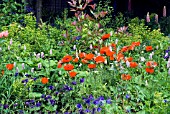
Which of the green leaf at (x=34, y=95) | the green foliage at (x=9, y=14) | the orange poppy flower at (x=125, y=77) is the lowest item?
the green leaf at (x=34, y=95)

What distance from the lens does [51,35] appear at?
5.88 meters

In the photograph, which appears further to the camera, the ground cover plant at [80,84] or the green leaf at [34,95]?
the green leaf at [34,95]

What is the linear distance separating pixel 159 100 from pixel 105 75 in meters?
0.84

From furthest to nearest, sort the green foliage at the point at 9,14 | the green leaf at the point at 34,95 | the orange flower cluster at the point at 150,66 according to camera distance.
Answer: the green foliage at the point at 9,14
the orange flower cluster at the point at 150,66
the green leaf at the point at 34,95

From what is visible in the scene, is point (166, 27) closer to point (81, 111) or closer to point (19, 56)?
point (19, 56)

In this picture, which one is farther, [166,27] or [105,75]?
[166,27]

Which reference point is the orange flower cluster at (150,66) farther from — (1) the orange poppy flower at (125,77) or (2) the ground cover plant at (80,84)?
(1) the orange poppy flower at (125,77)

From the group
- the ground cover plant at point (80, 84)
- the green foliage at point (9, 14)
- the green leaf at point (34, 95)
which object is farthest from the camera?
the green foliage at point (9, 14)

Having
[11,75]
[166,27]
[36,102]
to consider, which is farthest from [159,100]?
[166,27]

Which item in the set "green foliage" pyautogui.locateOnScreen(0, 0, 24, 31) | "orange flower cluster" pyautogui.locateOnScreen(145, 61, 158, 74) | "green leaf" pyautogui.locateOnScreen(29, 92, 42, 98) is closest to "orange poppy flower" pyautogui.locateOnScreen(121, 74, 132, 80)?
"orange flower cluster" pyautogui.locateOnScreen(145, 61, 158, 74)

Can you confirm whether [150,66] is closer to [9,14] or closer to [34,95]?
[34,95]

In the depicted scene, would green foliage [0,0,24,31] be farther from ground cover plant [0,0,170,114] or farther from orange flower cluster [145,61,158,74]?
orange flower cluster [145,61,158,74]

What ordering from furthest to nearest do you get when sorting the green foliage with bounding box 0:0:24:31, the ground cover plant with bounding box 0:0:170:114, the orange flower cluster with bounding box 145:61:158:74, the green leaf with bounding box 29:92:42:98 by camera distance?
the green foliage with bounding box 0:0:24:31, the orange flower cluster with bounding box 145:61:158:74, the green leaf with bounding box 29:92:42:98, the ground cover plant with bounding box 0:0:170:114

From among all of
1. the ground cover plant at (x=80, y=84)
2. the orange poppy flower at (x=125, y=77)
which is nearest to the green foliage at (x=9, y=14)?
the ground cover plant at (x=80, y=84)
